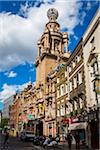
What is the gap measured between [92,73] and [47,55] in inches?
1422

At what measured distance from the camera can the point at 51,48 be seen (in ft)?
227

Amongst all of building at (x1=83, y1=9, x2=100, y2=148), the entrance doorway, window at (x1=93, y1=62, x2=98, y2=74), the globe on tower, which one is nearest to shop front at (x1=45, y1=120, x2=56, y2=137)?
building at (x1=83, y1=9, x2=100, y2=148)

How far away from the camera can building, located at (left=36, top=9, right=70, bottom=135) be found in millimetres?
63562

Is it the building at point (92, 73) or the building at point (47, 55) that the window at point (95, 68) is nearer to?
the building at point (92, 73)

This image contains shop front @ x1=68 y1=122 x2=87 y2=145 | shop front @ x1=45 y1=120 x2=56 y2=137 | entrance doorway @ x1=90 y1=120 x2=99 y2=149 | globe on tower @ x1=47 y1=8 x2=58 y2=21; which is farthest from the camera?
globe on tower @ x1=47 y1=8 x2=58 y2=21

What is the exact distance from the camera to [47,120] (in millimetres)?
57750

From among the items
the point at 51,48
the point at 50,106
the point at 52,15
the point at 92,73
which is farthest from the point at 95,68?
the point at 52,15

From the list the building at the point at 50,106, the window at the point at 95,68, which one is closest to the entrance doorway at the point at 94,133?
the window at the point at 95,68

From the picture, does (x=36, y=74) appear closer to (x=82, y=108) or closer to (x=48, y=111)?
(x=48, y=111)

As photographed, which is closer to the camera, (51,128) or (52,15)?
(51,128)

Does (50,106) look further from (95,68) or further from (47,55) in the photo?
(95,68)

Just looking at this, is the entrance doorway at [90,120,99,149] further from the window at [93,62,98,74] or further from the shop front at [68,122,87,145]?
the window at [93,62,98,74]

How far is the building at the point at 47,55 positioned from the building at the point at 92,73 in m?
28.1

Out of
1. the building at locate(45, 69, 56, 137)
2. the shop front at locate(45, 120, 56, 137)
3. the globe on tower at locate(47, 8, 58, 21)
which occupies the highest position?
the globe on tower at locate(47, 8, 58, 21)
